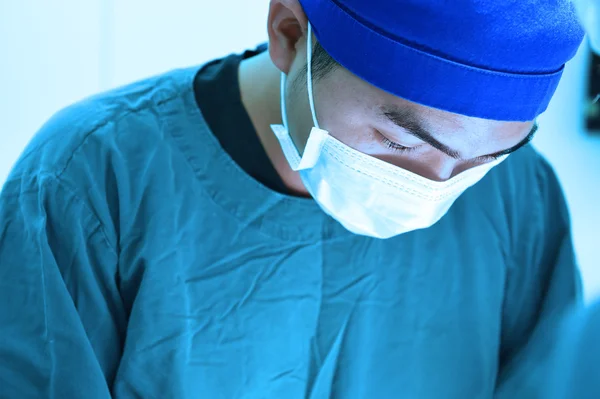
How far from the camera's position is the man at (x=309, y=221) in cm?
85

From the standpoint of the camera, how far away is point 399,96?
0.86 m

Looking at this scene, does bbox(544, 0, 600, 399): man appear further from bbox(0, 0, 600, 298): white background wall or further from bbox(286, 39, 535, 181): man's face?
bbox(0, 0, 600, 298): white background wall

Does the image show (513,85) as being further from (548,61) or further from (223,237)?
(223,237)

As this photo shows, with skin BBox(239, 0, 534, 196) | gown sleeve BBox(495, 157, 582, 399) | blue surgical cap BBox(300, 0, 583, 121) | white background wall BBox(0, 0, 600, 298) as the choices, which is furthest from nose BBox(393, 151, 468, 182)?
white background wall BBox(0, 0, 600, 298)

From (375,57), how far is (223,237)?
14.3 inches

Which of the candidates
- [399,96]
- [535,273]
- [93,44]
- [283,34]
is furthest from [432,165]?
[93,44]

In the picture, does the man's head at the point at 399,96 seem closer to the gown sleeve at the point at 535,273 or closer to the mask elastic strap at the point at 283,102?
the mask elastic strap at the point at 283,102

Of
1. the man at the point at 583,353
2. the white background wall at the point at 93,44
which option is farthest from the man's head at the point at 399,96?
the white background wall at the point at 93,44

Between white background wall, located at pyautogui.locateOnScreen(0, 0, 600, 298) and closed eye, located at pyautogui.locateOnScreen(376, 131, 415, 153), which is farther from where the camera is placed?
white background wall, located at pyautogui.locateOnScreen(0, 0, 600, 298)

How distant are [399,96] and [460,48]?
0.09 metres

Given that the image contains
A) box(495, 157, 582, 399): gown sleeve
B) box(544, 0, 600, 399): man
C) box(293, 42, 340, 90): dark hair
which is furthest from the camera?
box(495, 157, 582, 399): gown sleeve

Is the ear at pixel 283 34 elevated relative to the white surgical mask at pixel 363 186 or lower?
elevated

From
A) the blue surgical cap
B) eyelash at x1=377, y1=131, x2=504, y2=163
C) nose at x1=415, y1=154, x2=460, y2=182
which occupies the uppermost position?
the blue surgical cap

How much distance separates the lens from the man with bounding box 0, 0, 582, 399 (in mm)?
854
